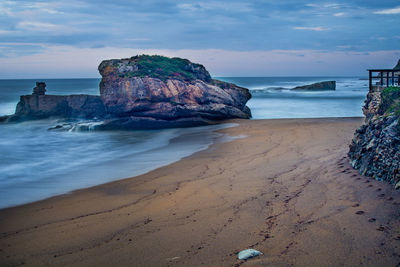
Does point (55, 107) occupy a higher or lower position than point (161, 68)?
lower

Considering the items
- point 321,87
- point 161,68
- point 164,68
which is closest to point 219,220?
point 161,68

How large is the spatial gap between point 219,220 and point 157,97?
14987mm

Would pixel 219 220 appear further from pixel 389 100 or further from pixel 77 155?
pixel 77 155

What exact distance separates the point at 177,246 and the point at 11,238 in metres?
2.88

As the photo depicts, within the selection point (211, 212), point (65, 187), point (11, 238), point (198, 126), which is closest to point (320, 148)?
point (211, 212)

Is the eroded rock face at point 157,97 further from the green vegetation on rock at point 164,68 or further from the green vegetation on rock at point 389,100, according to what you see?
the green vegetation on rock at point 389,100

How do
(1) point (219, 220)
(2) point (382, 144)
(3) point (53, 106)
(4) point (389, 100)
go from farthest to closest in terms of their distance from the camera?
(3) point (53, 106)
(4) point (389, 100)
(2) point (382, 144)
(1) point (219, 220)

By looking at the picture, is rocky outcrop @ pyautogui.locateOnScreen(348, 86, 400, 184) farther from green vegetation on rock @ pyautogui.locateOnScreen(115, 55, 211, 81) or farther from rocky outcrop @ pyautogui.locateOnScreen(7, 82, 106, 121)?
rocky outcrop @ pyautogui.locateOnScreen(7, 82, 106, 121)

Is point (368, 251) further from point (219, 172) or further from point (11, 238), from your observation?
point (11, 238)

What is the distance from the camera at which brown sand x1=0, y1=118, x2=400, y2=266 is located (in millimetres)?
4574

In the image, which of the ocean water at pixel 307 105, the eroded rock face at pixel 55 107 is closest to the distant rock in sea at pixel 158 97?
the eroded rock face at pixel 55 107

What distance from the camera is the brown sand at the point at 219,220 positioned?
4.57m

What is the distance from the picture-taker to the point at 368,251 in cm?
448

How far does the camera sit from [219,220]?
18.6ft
